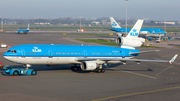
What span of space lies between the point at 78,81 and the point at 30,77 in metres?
7.99

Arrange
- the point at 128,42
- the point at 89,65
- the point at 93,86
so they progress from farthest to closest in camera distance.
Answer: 1. the point at 128,42
2. the point at 89,65
3. the point at 93,86

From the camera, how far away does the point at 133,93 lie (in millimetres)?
28625

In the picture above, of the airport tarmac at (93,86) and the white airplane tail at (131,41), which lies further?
the white airplane tail at (131,41)

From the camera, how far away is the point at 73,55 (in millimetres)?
41188

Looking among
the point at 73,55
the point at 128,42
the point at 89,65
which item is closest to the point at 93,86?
the point at 89,65

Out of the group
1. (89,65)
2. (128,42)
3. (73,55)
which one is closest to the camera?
(89,65)

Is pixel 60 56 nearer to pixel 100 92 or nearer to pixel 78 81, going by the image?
pixel 78 81

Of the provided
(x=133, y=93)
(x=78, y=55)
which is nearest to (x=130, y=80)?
(x=133, y=93)

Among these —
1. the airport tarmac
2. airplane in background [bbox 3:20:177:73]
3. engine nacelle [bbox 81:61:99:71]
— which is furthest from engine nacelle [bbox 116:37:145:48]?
engine nacelle [bbox 81:61:99:71]

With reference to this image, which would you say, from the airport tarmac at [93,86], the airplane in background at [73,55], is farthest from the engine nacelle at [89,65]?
the airport tarmac at [93,86]

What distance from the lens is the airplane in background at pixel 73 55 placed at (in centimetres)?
3850

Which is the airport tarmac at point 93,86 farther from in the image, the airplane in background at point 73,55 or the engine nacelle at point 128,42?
the engine nacelle at point 128,42

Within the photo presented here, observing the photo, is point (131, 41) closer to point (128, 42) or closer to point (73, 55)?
point (128, 42)

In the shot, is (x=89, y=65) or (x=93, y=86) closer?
(x=93, y=86)
